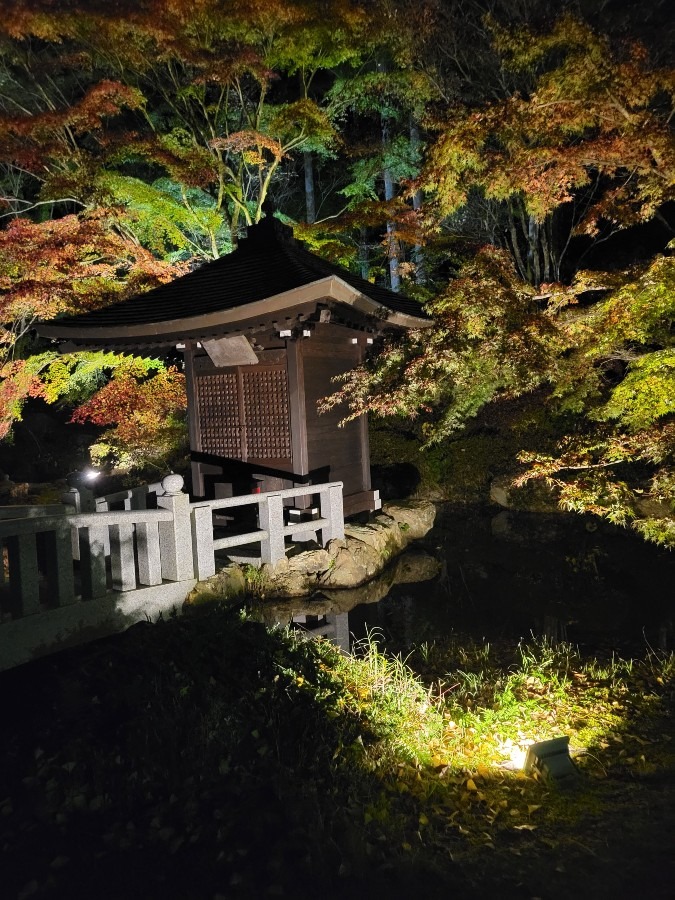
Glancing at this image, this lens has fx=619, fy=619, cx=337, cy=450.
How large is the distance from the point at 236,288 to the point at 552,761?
21.6 feet

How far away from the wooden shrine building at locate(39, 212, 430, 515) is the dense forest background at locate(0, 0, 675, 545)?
2.05 feet

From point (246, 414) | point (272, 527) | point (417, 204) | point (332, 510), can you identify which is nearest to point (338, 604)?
point (272, 527)

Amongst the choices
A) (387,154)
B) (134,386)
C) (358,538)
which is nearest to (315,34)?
(387,154)

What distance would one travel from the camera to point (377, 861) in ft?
9.05

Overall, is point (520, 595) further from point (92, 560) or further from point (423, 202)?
point (423, 202)

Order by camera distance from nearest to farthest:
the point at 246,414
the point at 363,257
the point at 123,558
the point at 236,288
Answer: the point at 123,558, the point at 236,288, the point at 246,414, the point at 363,257

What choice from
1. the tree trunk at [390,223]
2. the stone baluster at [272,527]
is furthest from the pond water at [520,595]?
the tree trunk at [390,223]

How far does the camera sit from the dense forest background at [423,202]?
24.3ft

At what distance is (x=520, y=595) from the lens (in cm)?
754

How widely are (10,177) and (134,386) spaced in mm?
8020

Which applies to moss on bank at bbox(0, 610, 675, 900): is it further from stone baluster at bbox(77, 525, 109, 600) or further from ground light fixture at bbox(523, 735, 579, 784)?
stone baluster at bbox(77, 525, 109, 600)

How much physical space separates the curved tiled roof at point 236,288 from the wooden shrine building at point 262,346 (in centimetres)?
2

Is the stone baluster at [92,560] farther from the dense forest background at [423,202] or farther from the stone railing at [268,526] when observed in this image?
the dense forest background at [423,202]

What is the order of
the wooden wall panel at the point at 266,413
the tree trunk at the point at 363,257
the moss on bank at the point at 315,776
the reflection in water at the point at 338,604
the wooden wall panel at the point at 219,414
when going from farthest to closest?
the tree trunk at the point at 363,257 < the wooden wall panel at the point at 219,414 < the wooden wall panel at the point at 266,413 < the reflection in water at the point at 338,604 < the moss on bank at the point at 315,776
